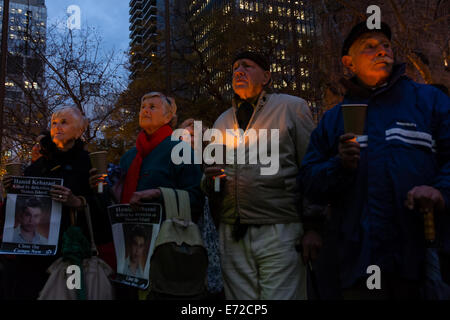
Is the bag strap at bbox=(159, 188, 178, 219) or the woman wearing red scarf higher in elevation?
the woman wearing red scarf

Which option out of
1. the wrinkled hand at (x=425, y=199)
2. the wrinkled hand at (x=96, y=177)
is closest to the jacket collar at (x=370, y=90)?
the wrinkled hand at (x=425, y=199)

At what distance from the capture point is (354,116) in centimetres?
214

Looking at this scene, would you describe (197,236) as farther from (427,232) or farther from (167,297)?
(427,232)

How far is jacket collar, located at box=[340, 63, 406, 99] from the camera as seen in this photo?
2459 mm

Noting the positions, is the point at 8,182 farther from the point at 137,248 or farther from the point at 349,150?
the point at 349,150

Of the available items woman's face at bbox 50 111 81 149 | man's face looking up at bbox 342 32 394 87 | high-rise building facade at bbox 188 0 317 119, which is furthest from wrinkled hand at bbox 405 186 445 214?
high-rise building facade at bbox 188 0 317 119

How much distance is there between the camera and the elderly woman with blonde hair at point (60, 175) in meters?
3.30

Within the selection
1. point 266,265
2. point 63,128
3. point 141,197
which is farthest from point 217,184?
point 63,128

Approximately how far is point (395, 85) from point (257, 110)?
3.58 feet

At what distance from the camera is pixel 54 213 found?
3266 mm

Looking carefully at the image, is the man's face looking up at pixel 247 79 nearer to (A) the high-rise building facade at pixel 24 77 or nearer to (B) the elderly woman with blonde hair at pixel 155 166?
(B) the elderly woman with blonde hair at pixel 155 166

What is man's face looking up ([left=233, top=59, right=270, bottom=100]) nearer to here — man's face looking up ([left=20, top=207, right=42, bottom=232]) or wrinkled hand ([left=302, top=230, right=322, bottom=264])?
wrinkled hand ([left=302, top=230, right=322, bottom=264])

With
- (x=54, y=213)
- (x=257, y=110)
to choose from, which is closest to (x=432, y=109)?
(x=257, y=110)

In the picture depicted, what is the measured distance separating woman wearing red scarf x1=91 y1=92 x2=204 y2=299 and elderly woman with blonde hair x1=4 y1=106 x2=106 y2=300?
0.98ft
